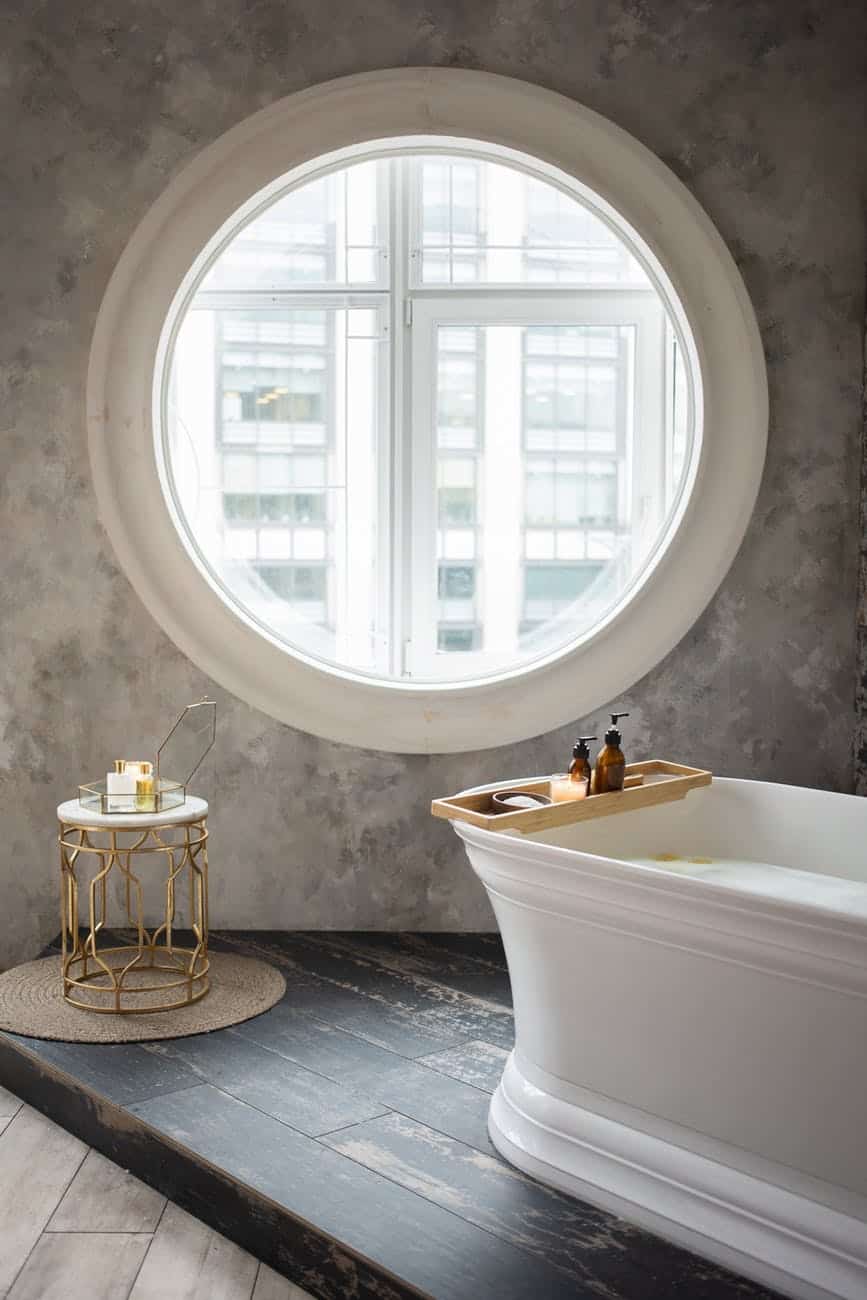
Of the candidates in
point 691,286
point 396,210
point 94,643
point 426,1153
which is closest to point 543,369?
point 396,210

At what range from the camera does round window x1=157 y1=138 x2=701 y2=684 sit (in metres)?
4.36

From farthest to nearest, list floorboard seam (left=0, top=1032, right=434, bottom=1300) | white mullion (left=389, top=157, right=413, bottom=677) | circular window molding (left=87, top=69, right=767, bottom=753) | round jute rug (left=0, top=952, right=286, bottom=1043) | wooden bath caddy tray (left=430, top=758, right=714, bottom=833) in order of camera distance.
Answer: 1. white mullion (left=389, top=157, right=413, bottom=677)
2. circular window molding (left=87, top=69, right=767, bottom=753)
3. round jute rug (left=0, top=952, right=286, bottom=1043)
4. wooden bath caddy tray (left=430, top=758, right=714, bottom=833)
5. floorboard seam (left=0, top=1032, right=434, bottom=1300)

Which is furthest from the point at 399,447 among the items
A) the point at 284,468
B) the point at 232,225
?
the point at 232,225

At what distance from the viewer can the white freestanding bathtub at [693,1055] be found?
191 centimetres

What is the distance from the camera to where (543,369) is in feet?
14.6

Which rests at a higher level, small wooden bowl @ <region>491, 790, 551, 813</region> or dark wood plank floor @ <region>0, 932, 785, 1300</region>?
Result: small wooden bowl @ <region>491, 790, 551, 813</region>

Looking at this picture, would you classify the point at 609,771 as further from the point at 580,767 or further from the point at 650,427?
the point at 650,427

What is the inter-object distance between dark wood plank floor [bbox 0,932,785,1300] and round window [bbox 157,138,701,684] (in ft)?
4.96

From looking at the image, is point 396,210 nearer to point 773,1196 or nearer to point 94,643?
point 94,643

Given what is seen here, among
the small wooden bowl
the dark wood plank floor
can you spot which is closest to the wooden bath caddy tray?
the small wooden bowl

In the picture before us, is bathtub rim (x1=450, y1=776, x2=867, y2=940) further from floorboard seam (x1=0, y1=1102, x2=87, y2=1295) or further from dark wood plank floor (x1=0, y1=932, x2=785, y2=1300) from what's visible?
floorboard seam (x1=0, y1=1102, x2=87, y2=1295)

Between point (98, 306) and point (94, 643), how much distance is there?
934mm

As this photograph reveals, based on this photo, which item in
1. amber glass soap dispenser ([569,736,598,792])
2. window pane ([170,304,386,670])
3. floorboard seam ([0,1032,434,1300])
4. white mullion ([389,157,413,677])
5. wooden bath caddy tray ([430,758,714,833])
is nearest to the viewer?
floorboard seam ([0,1032,434,1300])

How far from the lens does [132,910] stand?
367cm
